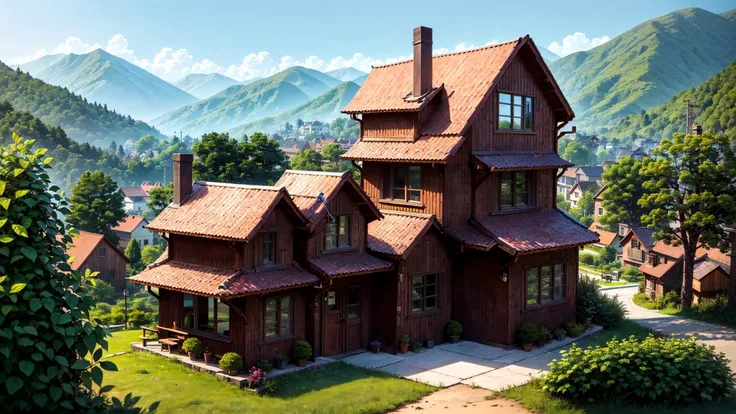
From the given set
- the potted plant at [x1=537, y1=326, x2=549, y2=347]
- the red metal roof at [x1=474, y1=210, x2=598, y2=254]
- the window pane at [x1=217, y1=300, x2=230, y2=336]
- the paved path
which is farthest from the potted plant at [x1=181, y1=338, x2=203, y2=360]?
the paved path

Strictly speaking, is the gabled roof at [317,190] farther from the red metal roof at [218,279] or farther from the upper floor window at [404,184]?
the upper floor window at [404,184]

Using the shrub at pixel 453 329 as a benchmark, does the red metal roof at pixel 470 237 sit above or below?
above

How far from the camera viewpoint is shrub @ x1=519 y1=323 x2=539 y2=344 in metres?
25.4

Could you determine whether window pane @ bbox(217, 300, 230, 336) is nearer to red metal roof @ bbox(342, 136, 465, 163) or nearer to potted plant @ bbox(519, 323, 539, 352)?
red metal roof @ bbox(342, 136, 465, 163)

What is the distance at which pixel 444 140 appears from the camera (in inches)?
1020

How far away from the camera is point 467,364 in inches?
923

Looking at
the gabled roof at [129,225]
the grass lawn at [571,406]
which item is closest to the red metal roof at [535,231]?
the grass lawn at [571,406]

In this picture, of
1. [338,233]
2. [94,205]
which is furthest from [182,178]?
[94,205]

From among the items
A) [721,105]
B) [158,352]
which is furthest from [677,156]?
[721,105]

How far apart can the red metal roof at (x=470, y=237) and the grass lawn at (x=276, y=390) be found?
5.76 meters

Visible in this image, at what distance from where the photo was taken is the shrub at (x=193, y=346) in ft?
71.7

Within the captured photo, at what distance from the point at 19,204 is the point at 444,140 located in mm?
18633

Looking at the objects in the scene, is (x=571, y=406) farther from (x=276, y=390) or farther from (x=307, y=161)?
(x=307, y=161)

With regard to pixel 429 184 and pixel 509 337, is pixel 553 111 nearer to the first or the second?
pixel 429 184
